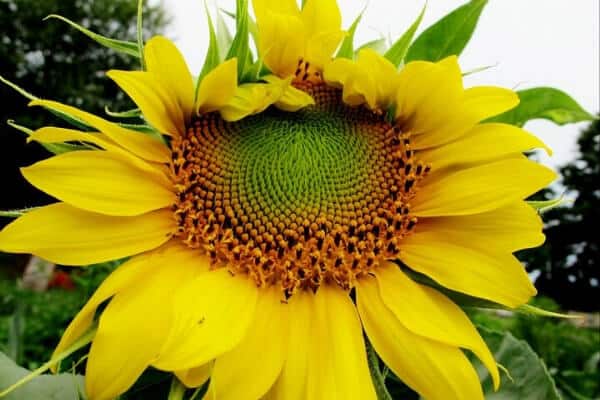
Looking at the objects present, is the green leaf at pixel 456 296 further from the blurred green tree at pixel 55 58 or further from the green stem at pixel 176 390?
the blurred green tree at pixel 55 58

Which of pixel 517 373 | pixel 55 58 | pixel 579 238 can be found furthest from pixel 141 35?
pixel 55 58

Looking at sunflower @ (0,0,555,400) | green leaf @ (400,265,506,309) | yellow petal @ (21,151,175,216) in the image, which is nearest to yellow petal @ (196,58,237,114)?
sunflower @ (0,0,555,400)

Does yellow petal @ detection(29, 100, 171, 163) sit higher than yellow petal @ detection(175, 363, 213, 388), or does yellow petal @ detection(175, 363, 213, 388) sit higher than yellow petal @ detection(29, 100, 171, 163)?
yellow petal @ detection(29, 100, 171, 163)

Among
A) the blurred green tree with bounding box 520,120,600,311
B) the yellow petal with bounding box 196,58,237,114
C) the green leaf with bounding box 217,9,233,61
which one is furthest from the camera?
the blurred green tree with bounding box 520,120,600,311

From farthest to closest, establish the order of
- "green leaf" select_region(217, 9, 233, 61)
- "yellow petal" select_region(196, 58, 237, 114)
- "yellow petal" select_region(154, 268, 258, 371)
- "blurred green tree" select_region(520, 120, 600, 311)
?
1. "blurred green tree" select_region(520, 120, 600, 311)
2. "green leaf" select_region(217, 9, 233, 61)
3. "yellow petal" select_region(196, 58, 237, 114)
4. "yellow petal" select_region(154, 268, 258, 371)

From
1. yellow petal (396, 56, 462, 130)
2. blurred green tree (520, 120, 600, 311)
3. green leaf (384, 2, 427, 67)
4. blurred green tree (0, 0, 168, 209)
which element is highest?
green leaf (384, 2, 427, 67)

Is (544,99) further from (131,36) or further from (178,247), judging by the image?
(131,36)

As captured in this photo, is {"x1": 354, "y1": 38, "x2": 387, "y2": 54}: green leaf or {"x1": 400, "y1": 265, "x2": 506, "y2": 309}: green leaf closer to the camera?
{"x1": 400, "y1": 265, "x2": 506, "y2": 309}: green leaf

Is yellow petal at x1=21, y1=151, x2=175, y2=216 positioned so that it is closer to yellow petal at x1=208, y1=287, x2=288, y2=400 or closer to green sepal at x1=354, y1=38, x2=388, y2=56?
yellow petal at x1=208, y1=287, x2=288, y2=400
